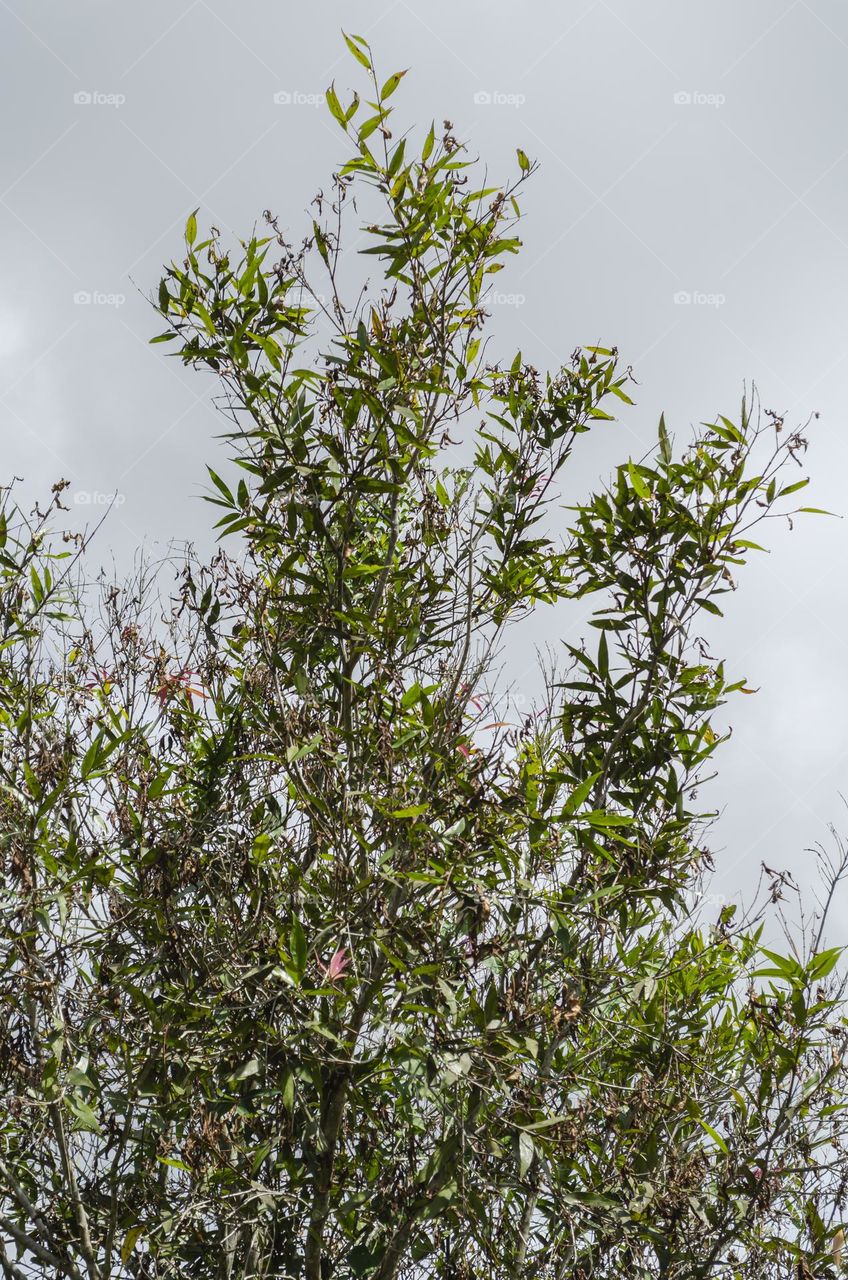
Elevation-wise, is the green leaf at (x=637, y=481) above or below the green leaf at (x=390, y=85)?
below

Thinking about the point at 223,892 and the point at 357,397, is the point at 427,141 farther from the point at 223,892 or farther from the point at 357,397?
the point at 223,892

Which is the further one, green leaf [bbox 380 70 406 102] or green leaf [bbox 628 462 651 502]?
green leaf [bbox 628 462 651 502]

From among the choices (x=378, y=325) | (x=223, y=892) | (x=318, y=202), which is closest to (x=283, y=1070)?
(x=223, y=892)

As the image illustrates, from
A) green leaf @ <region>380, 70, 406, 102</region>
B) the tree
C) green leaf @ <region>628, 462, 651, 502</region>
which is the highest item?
green leaf @ <region>380, 70, 406, 102</region>

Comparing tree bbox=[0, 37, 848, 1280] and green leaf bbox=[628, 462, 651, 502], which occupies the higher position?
green leaf bbox=[628, 462, 651, 502]

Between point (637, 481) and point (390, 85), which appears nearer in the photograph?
point (390, 85)

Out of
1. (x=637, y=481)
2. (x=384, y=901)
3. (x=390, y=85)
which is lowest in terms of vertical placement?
(x=384, y=901)

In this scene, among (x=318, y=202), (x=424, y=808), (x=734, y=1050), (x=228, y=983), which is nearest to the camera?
(x=424, y=808)

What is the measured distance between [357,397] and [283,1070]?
6.67ft

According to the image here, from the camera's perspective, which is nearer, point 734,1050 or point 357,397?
point 357,397

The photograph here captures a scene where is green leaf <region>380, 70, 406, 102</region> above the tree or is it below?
above

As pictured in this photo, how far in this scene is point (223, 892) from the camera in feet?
10.7

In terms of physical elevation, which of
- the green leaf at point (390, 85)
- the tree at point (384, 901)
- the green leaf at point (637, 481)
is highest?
the green leaf at point (390, 85)

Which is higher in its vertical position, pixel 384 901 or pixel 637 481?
pixel 637 481
